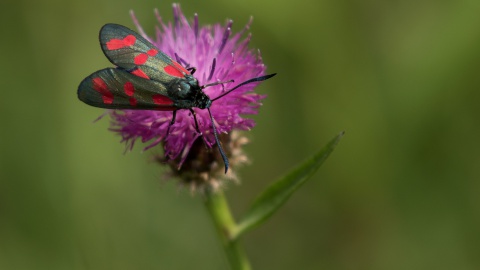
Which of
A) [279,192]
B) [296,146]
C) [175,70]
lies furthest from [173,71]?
[296,146]

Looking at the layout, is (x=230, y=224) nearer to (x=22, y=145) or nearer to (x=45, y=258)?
(x=45, y=258)

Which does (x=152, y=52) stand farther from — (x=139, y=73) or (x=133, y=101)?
(x=133, y=101)

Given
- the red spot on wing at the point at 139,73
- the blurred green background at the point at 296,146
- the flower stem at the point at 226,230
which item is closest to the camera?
the red spot on wing at the point at 139,73

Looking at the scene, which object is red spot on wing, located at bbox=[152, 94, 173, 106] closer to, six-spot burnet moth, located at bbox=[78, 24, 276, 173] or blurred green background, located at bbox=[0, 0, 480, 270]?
six-spot burnet moth, located at bbox=[78, 24, 276, 173]

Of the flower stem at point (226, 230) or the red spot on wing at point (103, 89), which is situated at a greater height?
the red spot on wing at point (103, 89)

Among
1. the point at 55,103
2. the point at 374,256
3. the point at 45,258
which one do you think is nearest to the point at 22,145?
the point at 55,103

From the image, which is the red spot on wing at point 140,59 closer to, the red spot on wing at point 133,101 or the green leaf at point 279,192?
the red spot on wing at point 133,101

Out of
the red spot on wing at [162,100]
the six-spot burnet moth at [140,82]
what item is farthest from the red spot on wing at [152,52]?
the red spot on wing at [162,100]
